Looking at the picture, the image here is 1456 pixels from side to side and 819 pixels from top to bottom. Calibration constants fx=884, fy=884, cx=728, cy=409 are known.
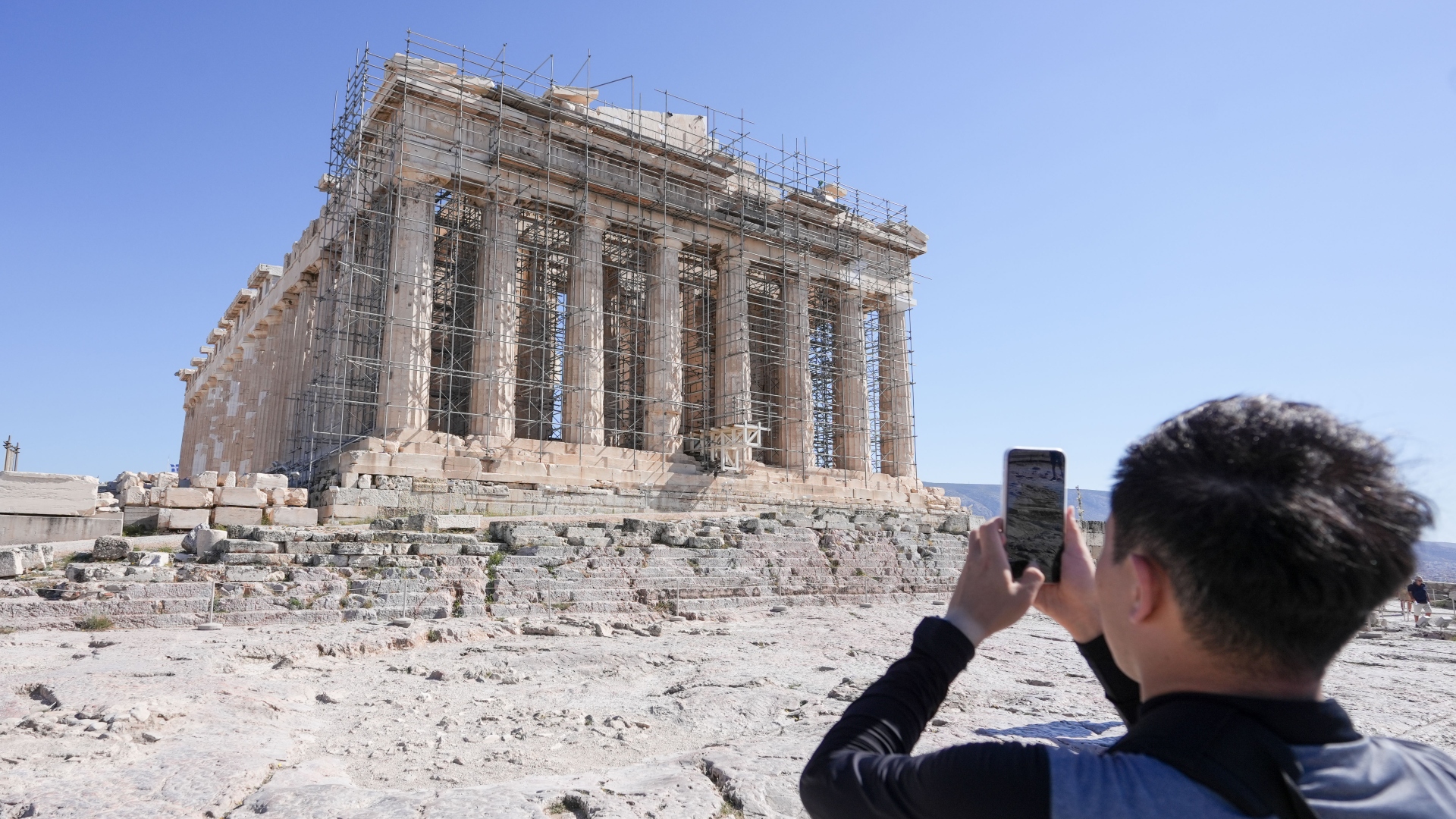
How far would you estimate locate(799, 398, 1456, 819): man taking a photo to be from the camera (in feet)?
3.18

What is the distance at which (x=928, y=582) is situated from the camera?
15.2 m

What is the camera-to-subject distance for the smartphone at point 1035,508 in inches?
61.8

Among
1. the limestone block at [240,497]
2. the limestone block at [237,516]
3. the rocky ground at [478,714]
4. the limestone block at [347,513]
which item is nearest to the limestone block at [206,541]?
the rocky ground at [478,714]

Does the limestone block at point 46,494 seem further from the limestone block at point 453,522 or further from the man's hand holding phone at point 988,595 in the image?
the man's hand holding phone at point 988,595

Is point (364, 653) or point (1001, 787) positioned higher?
point (1001, 787)

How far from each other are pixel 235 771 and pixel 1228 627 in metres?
3.73

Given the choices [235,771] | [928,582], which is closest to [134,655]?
[235,771]

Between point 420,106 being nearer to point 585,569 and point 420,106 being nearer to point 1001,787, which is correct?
point 585,569

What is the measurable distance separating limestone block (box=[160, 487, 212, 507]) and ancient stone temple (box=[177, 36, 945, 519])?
2597 mm

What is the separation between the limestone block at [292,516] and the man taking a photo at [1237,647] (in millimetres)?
15253

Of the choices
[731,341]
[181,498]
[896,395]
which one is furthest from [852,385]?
[181,498]

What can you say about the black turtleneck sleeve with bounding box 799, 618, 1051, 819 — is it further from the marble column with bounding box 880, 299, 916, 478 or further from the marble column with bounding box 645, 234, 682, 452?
the marble column with bounding box 880, 299, 916, 478

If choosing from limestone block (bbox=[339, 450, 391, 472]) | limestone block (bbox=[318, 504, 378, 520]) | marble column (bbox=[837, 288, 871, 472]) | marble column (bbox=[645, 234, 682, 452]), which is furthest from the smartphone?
marble column (bbox=[837, 288, 871, 472])

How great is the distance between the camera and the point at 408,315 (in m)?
20.7
